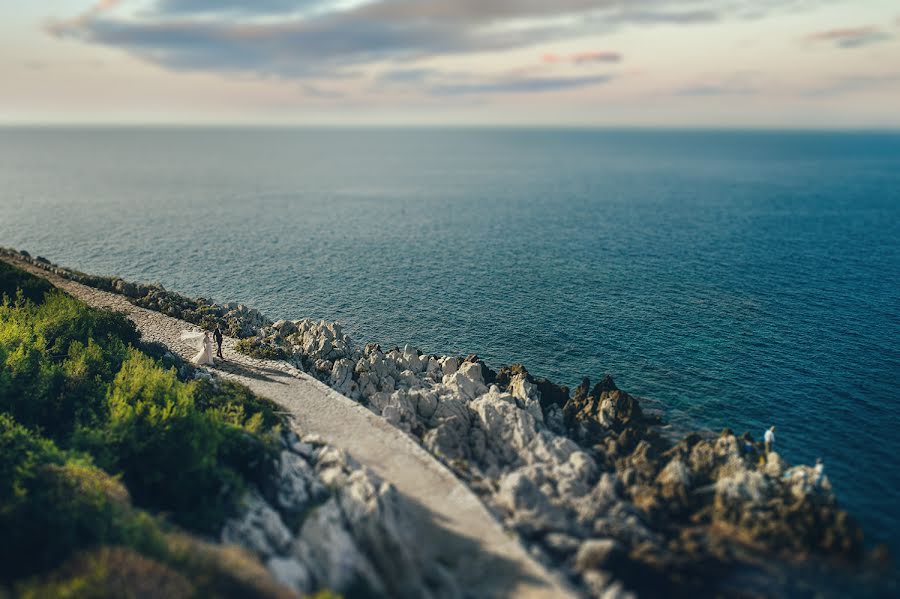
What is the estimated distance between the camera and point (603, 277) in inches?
3273

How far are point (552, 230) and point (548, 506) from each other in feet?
292

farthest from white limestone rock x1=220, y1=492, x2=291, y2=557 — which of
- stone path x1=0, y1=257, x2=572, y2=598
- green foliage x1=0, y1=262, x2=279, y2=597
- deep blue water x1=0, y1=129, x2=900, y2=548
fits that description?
deep blue water x1=0, y1=129, x2=900, y2=548

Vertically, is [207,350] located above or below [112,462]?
above

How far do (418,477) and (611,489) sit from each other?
10.7m

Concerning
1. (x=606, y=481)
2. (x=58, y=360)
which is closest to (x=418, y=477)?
(x=606, y=481)

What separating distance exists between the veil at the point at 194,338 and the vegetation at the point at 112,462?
4876 mm

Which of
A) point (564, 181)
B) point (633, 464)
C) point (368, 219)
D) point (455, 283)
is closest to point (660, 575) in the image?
point (633, 464)

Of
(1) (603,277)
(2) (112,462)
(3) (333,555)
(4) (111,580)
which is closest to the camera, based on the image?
(4) (111,580)

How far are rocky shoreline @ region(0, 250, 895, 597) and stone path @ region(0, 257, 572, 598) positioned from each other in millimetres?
1339

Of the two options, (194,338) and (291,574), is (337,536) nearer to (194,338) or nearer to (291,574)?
(291,574)

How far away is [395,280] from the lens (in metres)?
82.5

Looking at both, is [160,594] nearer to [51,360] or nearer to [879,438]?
[51,360]

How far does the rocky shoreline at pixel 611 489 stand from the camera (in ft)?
90.4

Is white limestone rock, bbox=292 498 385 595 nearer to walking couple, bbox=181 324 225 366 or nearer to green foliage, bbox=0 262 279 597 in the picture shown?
green foliage, bbox=0 262 279 597
